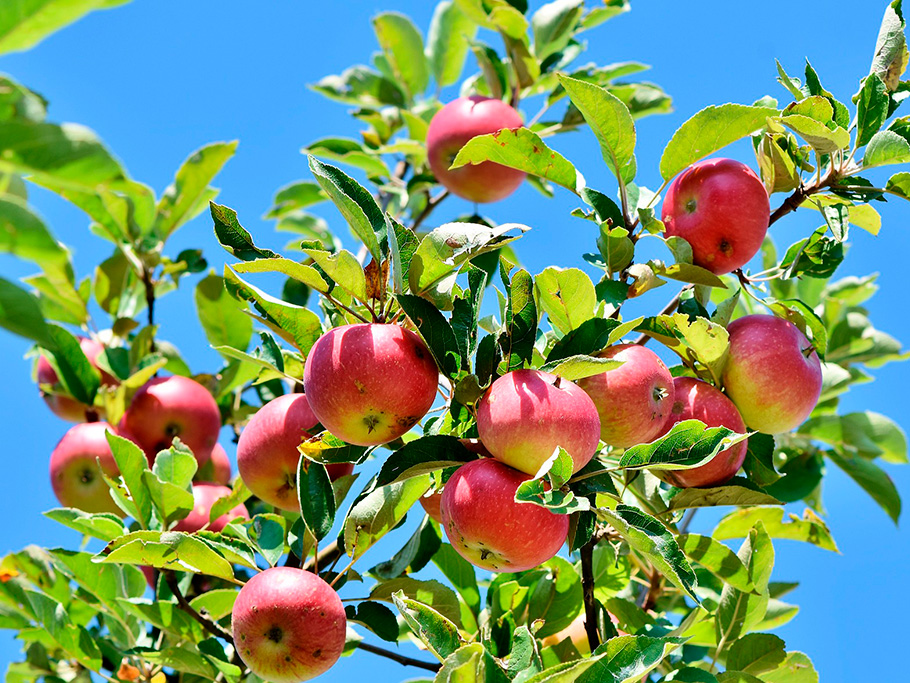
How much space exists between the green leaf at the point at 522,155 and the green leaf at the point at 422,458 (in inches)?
21.0

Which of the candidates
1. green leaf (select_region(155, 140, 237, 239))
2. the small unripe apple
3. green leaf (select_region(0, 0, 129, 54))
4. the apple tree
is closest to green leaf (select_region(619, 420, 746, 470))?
the apple tree

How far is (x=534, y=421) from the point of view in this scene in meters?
1.43

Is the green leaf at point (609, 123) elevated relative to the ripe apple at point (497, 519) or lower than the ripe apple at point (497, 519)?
elevated

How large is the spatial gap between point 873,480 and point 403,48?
2323mm

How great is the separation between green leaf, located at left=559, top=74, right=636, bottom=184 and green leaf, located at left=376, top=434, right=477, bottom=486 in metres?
0.73

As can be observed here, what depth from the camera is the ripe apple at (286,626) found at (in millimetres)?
1638

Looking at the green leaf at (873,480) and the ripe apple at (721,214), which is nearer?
the ripe apple at (721,214)

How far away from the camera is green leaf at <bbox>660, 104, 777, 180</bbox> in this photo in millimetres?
1799

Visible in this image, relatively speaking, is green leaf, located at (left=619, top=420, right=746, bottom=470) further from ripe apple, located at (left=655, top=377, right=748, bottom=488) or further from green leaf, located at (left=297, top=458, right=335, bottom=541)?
green leaf, located at (left=297, top=458, right=335, bottom=541)

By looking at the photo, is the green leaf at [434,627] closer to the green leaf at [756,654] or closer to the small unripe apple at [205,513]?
the green leaf at [756,654]

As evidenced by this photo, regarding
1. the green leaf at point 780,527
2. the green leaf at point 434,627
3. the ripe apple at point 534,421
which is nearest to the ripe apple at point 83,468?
the green leaf at point 434,627

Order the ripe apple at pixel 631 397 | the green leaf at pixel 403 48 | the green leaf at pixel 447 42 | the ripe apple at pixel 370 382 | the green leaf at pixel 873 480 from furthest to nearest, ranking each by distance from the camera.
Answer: the green leaf at pixel 447 42 < the green leaf at pixel 403 48 < the green leaf at pixel 873 480 < the ripe apple at pixel 631 397 < the ripe apple at pixel 370 382

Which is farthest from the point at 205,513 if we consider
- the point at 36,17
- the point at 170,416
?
the point at 36,17

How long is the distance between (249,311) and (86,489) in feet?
3.91
